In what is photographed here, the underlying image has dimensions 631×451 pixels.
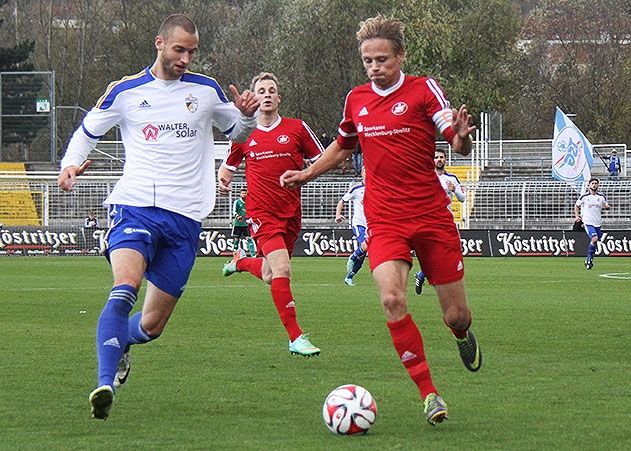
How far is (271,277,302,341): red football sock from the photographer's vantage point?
471 inches

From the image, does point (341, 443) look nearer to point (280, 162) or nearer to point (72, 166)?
point (72, 166)

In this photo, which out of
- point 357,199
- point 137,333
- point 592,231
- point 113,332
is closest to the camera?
point 113,332

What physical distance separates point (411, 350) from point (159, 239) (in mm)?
1785

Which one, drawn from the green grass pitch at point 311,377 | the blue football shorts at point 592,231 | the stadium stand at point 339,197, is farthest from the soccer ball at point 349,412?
the stadium stand at point 339,197

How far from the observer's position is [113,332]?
25.9ft

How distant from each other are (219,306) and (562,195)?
22999mm

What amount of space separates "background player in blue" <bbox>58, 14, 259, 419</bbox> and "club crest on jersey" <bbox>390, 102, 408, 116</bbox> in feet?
3.61

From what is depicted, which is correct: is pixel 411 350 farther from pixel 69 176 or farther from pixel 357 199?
pixel 357 199

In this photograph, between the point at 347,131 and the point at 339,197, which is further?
the point at 339,197

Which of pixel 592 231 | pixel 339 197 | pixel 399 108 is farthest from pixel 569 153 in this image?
pixel 399 108

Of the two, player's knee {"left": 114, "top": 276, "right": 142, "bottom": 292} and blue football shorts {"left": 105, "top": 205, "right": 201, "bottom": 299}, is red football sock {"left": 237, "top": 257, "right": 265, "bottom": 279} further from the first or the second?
player's knee {"left": 114, "top": 276, "right": 142, "bottom": 292}

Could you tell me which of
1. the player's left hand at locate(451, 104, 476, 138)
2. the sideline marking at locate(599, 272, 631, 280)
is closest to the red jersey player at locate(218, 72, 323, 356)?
the player's left hand at locate(451, 104, 476, 138)

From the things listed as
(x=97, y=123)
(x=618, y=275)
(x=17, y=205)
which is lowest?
(x=618, y=275)

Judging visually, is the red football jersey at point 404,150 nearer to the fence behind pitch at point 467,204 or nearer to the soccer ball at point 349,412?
the soccer ball at point 349,412
